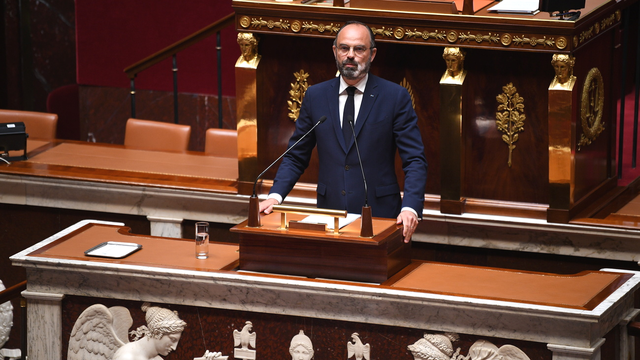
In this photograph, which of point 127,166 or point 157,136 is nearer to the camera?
point 127,166

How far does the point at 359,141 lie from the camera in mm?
3902

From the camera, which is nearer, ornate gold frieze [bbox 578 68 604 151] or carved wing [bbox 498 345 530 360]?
carved wing [bbox 498 345 530 360]

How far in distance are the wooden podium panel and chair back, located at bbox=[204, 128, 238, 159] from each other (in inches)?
85.9

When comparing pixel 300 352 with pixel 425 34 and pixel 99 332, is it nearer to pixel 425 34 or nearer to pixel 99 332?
pixel 99 332

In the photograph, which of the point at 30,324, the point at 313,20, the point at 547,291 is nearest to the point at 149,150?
the point at 313,20

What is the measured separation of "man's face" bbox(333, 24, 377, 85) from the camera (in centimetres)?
368

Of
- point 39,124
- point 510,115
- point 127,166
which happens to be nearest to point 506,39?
point 510,115

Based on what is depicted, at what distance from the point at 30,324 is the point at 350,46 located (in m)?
1.57

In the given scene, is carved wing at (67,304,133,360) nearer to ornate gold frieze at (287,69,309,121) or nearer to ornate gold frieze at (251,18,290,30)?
ornate gold frieze at (287,69,309,121)

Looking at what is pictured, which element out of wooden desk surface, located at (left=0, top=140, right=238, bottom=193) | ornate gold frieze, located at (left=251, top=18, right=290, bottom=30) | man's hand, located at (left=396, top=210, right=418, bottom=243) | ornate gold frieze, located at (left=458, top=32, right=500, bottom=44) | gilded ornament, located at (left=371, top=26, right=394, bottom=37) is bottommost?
man's hand, located at (left=396, top=210, right=418, bottom=243)

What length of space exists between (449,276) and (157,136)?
9.08 ft

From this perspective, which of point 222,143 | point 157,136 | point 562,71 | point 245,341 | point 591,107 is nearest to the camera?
Answer: point 245,341

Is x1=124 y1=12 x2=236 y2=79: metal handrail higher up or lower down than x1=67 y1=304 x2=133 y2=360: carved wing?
higher up

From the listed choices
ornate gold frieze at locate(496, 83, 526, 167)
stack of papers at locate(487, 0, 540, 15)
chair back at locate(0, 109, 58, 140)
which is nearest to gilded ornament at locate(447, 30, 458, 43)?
stack of papers at locate(487, 0, 540, 15)
